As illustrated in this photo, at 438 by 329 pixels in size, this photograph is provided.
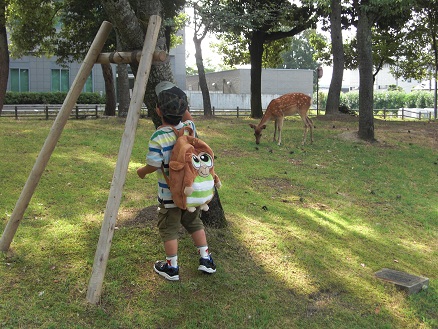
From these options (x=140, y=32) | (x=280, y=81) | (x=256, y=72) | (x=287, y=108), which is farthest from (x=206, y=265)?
(x=280, y=81)

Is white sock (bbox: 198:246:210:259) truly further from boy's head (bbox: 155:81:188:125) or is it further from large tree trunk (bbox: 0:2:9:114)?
large tree trunk (bbox: 0:2:9:114)

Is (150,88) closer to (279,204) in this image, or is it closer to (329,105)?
(279,204)

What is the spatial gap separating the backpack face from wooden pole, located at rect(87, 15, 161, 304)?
0.40 metres

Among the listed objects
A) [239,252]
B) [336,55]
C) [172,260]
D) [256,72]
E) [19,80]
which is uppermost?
[336,55]

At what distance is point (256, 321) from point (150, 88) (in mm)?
2643

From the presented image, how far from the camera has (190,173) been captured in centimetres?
447

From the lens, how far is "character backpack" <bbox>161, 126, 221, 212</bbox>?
176 inches

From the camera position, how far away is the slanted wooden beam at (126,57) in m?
4.82

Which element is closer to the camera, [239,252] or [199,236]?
[199,236]

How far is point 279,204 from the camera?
8750 mm

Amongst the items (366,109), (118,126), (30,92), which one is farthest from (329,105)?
(30,92)

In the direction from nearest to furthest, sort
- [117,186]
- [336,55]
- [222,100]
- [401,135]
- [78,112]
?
[117,186], [401,135], [336,55], [78,112], [222,100]

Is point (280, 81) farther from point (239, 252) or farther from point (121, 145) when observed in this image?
point (121, 145)

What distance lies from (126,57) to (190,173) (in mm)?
1332
